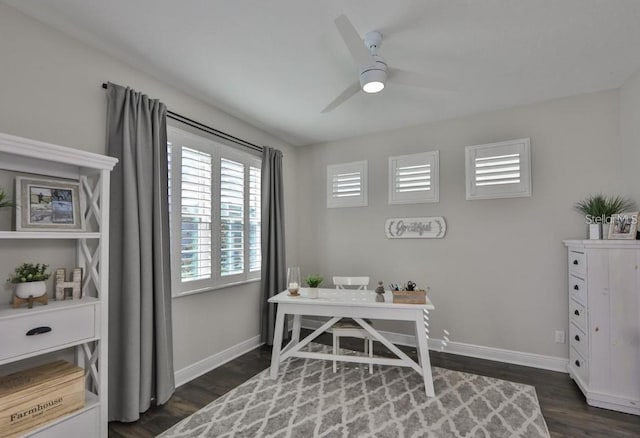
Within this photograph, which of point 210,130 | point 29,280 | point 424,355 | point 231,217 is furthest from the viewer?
point 231,217

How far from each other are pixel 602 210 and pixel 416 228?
1.66 meters

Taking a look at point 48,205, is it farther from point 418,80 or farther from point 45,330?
point 418,80

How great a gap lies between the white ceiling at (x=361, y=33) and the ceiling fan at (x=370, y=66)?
9 centimetres

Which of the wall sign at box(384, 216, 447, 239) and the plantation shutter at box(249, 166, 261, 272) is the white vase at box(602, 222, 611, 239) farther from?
the plantation shutter at box(249, 166, 261, 272)

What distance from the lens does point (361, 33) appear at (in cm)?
205

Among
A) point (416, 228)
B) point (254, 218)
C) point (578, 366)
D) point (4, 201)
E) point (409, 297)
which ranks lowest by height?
point (578, 366)

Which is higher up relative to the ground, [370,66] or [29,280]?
[370,66]

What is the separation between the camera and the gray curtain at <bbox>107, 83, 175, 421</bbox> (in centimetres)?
218

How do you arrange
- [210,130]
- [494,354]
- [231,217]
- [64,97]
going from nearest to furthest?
[64,97] → [210,130] → [494,354] → [231,217]

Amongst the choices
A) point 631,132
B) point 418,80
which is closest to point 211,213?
point 418,80

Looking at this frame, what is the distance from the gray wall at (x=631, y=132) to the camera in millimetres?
2555

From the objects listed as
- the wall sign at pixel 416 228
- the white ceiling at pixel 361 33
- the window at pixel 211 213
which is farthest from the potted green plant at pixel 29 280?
the wall sign at pixel 416 228

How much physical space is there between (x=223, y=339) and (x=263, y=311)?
0.58 m

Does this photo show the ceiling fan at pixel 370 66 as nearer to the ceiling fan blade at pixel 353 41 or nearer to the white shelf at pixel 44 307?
the ceiling fan blade at pixel 353 41
